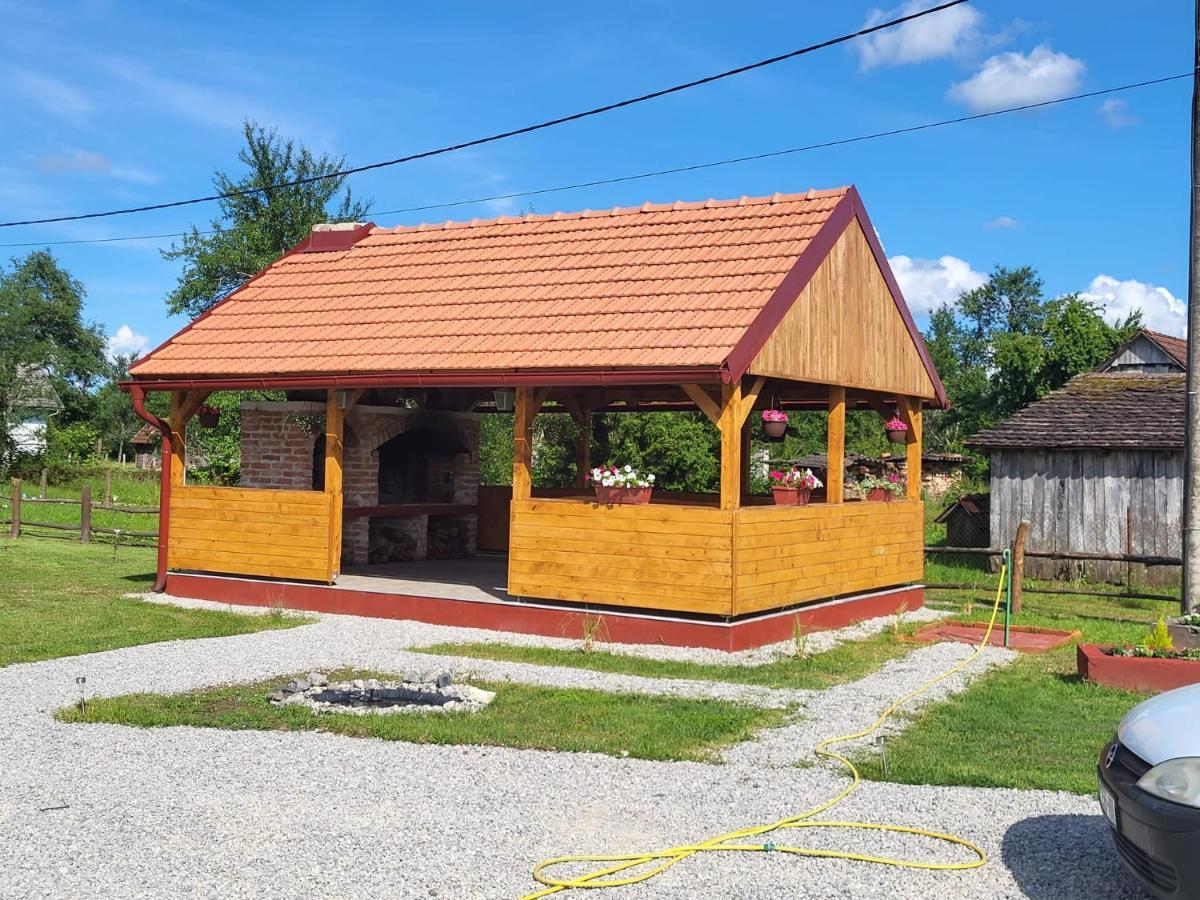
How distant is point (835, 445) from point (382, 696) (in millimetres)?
6465

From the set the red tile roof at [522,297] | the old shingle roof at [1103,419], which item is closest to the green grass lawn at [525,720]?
the red tile roof at [522,297]

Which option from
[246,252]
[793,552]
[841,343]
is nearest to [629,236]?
[841,343]

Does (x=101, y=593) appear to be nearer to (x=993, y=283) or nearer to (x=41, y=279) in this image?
(x=41, y=279)

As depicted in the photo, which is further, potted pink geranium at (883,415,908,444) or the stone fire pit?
potted pink geranium at (883,415,908,444)

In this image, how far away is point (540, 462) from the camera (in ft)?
83.3

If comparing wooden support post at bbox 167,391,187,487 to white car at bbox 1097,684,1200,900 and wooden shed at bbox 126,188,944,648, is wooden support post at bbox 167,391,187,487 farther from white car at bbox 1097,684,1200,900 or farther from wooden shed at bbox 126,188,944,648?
white car at bbox 1097,684,1200,900

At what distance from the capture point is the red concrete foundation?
1159cm

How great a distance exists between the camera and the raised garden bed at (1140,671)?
9.41m

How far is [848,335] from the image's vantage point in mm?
13797

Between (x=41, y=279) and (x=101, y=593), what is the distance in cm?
6150

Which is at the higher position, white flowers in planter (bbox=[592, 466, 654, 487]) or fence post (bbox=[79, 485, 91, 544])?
white flowers in planter (bbox=[592, 466, 654, 487])

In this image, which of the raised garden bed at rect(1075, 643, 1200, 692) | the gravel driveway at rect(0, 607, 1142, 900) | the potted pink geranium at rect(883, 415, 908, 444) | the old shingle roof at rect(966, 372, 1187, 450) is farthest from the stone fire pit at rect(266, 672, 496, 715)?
the old shingle roof at rect(966, 372, 1187, 450)

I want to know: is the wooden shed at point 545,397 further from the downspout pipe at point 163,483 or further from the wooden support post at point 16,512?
the wooden support post at point 16,512

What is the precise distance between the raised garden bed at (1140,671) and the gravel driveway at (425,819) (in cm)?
313
